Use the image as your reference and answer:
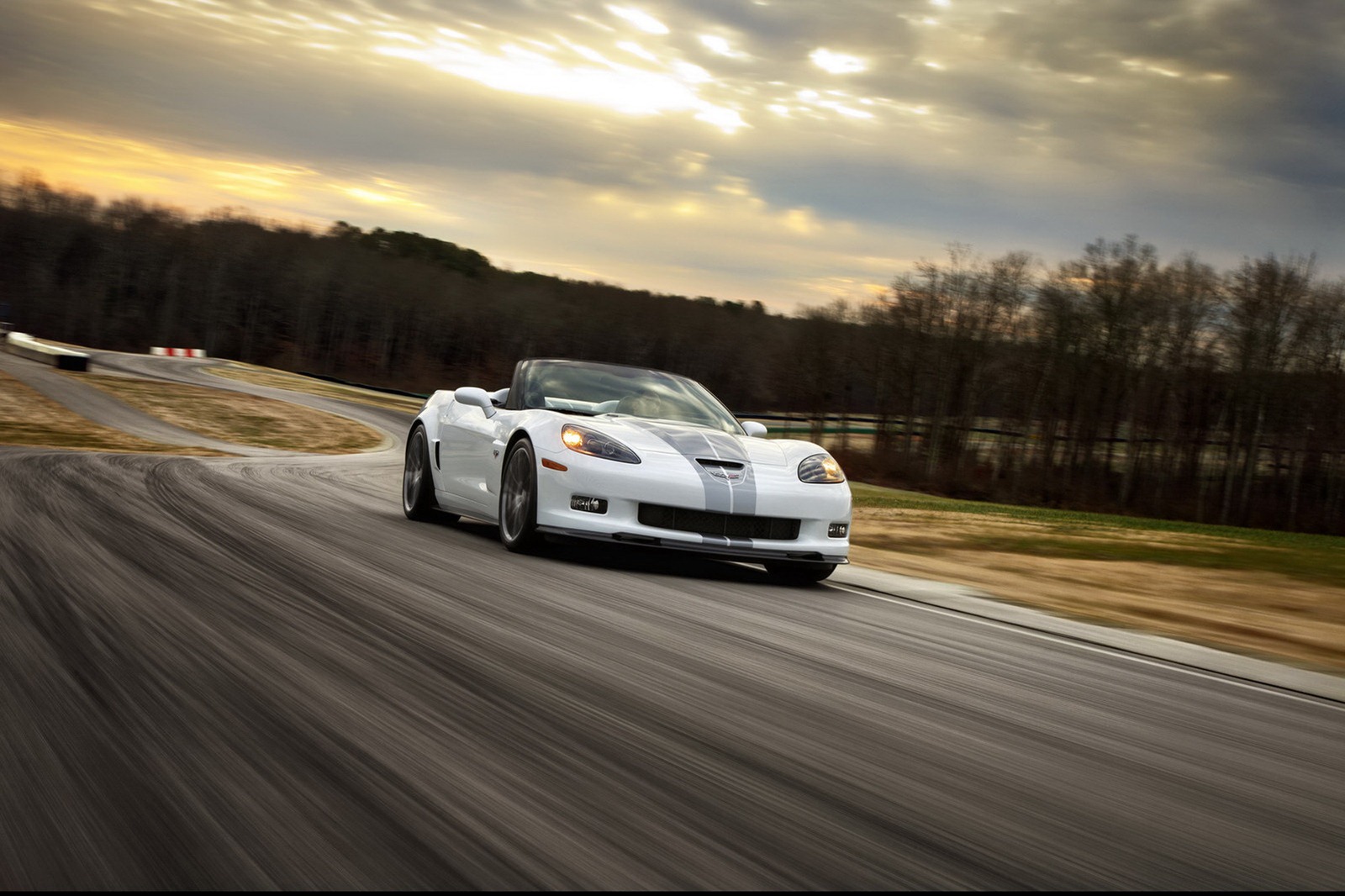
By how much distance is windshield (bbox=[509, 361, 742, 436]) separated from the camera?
837 cm

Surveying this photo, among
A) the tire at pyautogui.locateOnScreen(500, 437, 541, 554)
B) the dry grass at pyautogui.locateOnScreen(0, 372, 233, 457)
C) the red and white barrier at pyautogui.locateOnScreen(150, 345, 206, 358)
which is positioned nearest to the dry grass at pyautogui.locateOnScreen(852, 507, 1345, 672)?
the tire at pyautogui.locateOnScreen(500, 437, 541, 554)

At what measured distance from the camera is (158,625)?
4371mm

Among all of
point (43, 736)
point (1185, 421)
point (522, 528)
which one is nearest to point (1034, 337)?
point (1185, 421)

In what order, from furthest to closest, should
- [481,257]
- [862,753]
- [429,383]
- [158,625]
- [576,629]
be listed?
[481,257], [429,383], [576,629], [158,625], [862,753]

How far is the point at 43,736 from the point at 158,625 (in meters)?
1.46

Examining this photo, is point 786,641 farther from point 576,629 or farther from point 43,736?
point 43,736

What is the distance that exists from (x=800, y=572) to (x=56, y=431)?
1571 centimetres

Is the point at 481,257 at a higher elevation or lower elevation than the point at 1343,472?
higher

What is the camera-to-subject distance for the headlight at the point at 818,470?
7.69 metres

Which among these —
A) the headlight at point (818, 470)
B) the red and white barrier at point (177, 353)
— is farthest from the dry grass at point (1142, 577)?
the red and white barrier at point (177, 353)

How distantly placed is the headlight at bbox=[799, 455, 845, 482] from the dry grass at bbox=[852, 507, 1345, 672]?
1512mm

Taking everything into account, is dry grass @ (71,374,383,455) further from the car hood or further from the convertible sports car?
the car hood

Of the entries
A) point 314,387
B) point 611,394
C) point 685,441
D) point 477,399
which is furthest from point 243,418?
point 314,387

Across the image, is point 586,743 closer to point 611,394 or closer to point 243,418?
point 611,394
